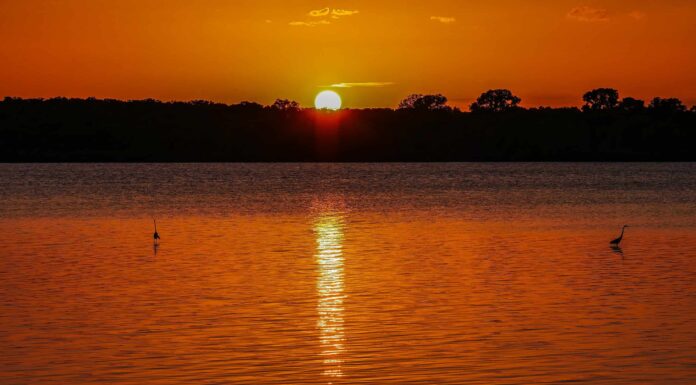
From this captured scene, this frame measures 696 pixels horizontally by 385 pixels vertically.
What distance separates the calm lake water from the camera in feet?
60.3

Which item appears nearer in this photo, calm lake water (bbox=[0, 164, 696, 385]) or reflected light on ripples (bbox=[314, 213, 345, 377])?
calm lake water (bbox=[0, 164, 696, 385])

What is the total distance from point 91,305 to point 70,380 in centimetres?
785

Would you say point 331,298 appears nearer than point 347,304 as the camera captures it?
No

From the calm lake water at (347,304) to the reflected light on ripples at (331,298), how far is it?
0.08 metres

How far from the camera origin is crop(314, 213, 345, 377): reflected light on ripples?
19.3 metres

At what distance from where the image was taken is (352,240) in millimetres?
43750

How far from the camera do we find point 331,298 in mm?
26156

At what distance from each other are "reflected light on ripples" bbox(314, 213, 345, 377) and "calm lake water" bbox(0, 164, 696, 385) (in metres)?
0.08

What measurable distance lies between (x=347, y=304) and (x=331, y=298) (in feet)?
3.60

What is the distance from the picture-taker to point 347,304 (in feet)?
82.4

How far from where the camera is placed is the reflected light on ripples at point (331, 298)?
1930cm

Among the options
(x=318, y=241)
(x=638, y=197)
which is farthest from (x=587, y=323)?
(x=638, y=197)

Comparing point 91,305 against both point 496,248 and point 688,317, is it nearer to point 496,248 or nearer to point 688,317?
point 688,317

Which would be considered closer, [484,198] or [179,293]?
[179,293]
